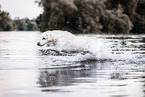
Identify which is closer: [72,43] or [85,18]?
[72,43]

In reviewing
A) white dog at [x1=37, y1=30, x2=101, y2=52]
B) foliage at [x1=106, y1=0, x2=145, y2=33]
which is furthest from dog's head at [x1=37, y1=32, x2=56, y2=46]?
foliage at [x1=106, y1=0, x2=145, y2=33]

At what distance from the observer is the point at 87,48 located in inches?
472

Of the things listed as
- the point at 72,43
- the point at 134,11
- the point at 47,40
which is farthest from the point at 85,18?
the point at 72,43

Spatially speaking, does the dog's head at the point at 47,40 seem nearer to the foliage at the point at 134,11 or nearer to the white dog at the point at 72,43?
the white dog at the point at 72,43

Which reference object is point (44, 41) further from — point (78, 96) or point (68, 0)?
point (68, 0)

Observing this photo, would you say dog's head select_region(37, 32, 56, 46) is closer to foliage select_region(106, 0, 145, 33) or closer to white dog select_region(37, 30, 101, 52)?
white dog select_region(37, 30, 101, 52)

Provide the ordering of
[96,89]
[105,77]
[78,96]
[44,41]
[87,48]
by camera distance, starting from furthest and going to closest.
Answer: [44,41], [87,48], [105,77], [96,89], [78,96]

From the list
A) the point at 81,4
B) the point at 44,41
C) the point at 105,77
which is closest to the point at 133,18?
the point at 81,4

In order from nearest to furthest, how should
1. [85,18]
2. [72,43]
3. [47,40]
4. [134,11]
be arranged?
[72,43], [47,40], [85,18], [134,11]

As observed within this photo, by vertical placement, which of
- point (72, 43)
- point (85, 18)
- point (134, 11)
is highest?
point (134, 11)

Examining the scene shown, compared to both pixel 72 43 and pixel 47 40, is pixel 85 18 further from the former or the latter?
pixel 72 43

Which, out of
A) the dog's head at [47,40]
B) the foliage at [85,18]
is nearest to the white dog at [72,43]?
→ the dog's head at [47,40]

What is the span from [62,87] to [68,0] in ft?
137

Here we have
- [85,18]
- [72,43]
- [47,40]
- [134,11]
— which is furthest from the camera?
[134,11]
